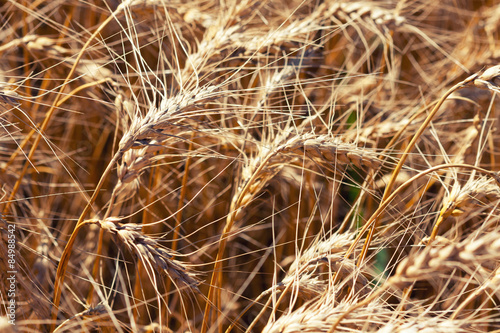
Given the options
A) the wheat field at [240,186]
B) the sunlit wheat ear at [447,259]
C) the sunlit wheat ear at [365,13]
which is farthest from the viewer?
the sunlit wheat ear at [365,13]

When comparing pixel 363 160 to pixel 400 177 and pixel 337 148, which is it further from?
pixel 400 177

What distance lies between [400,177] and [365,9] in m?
0.47

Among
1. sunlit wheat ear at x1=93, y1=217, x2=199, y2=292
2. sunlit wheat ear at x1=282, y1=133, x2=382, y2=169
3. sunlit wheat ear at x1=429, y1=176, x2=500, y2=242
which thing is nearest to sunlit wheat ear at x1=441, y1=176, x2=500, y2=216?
sunlit wheat ear at x1=429, y1=176, x2=500, y2=242

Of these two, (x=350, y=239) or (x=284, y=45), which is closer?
(x=350, y=239)

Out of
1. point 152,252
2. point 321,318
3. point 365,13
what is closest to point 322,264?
point 321,318

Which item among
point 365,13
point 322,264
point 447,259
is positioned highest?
point 365,13

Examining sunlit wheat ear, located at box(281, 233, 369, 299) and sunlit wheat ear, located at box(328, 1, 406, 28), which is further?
sunlit wheat ear, located at box(328, 1, 406, 28)

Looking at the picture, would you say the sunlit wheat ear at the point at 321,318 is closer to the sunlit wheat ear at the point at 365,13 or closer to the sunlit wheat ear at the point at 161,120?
the sunlit wheat ear at the point at 161,120

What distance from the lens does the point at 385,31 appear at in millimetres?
1062

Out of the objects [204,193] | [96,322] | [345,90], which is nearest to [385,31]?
[345,90]

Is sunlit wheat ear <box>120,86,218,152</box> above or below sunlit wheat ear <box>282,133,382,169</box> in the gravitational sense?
above

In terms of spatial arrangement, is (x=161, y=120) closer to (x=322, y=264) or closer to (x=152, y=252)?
(x=152, y=252)

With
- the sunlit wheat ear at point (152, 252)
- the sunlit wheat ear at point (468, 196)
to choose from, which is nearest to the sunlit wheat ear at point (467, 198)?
the sunlit wheat ear at point (468, 196)

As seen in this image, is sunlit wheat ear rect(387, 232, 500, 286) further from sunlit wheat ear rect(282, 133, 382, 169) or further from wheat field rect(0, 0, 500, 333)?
sunlit wheat ear rect(282, 133, 382, 169)
